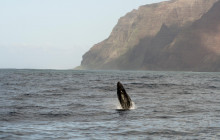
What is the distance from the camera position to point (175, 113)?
19.8 metres

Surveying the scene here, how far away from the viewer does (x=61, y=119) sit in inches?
698

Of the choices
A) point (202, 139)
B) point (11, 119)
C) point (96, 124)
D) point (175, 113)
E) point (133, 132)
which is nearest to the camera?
point (202, 139)

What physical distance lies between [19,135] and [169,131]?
551 cm

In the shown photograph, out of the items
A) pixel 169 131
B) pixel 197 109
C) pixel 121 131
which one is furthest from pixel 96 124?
pixel 197 109

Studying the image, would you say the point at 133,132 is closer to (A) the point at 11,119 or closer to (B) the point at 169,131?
(B) the point at 169,131

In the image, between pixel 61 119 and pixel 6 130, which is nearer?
pixel 6 130

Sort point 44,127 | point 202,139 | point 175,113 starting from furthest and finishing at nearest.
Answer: point 175,113, point 44,127, point 202,139

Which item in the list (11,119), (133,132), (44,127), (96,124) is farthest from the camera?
(11,119)

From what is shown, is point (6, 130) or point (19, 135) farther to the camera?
point (6, 130)

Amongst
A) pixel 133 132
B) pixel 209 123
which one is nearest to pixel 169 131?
pixel 133 132

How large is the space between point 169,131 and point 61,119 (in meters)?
5.92

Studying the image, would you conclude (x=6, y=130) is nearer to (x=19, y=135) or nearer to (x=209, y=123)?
(x=19, y=135)

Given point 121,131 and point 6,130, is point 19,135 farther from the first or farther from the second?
point 121,131

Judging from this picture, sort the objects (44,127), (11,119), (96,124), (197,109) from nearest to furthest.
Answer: (44,127) < (96,124) < (11,119) < (197,109)
